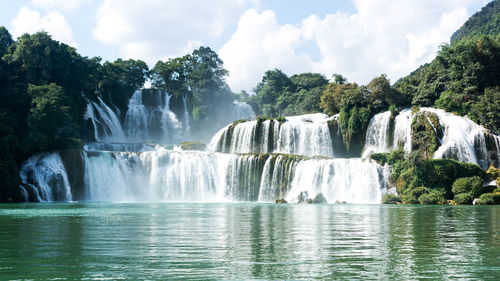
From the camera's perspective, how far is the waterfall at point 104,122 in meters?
56.5

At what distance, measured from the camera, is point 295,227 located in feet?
50.6

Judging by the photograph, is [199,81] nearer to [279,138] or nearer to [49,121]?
[279,138]

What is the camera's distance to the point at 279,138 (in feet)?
162

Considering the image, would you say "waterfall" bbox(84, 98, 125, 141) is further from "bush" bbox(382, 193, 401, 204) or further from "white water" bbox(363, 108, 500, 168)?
"bush" bbox(382, 193, 401, 204)

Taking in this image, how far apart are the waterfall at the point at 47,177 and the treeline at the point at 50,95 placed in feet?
2.97

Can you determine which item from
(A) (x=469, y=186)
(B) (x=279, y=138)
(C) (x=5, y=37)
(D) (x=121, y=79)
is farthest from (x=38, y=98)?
(A) (x=469, y=186)

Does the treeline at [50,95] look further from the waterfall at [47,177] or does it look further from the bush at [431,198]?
the bush at [431,198]

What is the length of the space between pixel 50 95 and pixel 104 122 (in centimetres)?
1564

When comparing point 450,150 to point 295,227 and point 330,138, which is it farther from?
point 295,227

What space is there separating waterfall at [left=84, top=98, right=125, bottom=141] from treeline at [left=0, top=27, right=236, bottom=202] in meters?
1.37

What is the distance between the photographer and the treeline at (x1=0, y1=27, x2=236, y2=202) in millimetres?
40406

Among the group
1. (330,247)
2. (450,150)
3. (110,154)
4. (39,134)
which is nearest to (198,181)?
(110,154)

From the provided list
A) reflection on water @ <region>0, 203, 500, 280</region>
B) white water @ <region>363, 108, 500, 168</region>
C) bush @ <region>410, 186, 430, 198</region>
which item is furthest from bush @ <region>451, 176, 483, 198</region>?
reflection on water @ <region>0, 203, 500, 280</region>

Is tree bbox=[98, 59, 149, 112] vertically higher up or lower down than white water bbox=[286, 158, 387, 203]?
higher up
